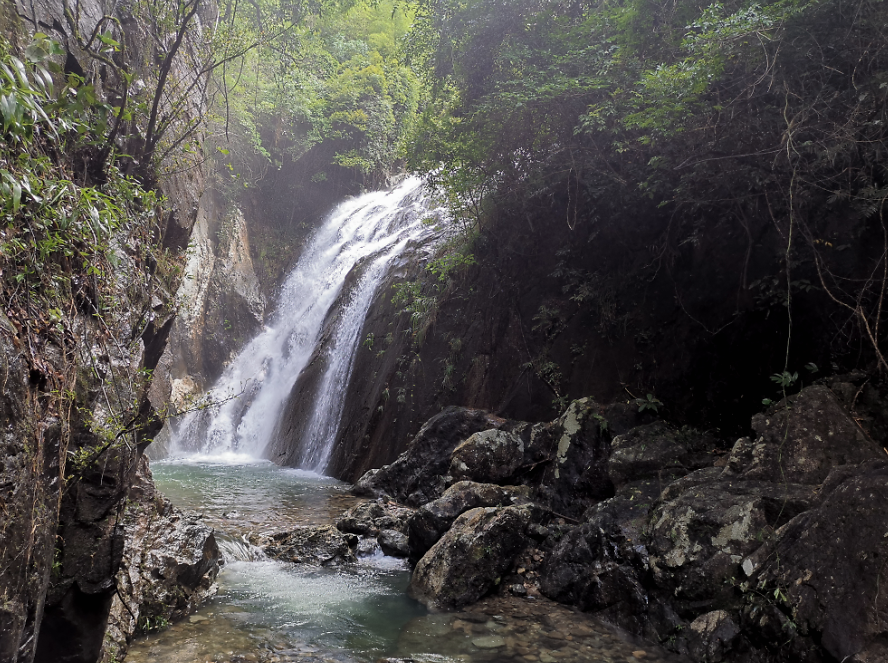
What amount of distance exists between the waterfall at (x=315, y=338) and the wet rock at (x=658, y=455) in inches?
293

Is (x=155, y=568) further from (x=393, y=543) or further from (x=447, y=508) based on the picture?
(x=447, y=508)

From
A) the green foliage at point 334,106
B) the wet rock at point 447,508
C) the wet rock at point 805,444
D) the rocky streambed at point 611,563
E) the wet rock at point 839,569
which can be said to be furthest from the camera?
the green foliage at point 334,106

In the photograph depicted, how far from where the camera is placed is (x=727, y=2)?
6.00 m

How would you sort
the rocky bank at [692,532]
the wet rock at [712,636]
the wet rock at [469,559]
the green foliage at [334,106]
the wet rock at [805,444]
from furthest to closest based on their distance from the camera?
the green foliage at [334,106] < the wet rock at [469,559] < the wet rock at [805,444] < the wet rock at [712,636] < the rocky bank at [692,532]

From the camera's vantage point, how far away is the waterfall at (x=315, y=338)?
42.0 feet

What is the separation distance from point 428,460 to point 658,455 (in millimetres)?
3945

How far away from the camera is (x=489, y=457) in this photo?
7258 mm

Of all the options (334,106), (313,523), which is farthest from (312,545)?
(334,106)

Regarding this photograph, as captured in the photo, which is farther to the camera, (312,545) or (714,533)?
(312,545)

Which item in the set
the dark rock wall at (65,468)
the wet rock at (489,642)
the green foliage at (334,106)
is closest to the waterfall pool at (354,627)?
the wet rock at (489,642)

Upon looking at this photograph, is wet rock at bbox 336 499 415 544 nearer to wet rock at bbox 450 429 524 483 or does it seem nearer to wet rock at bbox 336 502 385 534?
wet rock at bbox 336 502 385 534

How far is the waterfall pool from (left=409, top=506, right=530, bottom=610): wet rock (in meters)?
0.15

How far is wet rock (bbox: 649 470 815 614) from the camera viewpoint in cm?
394

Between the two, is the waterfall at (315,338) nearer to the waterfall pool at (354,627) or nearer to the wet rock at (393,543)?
the wet rock at (393,543)
